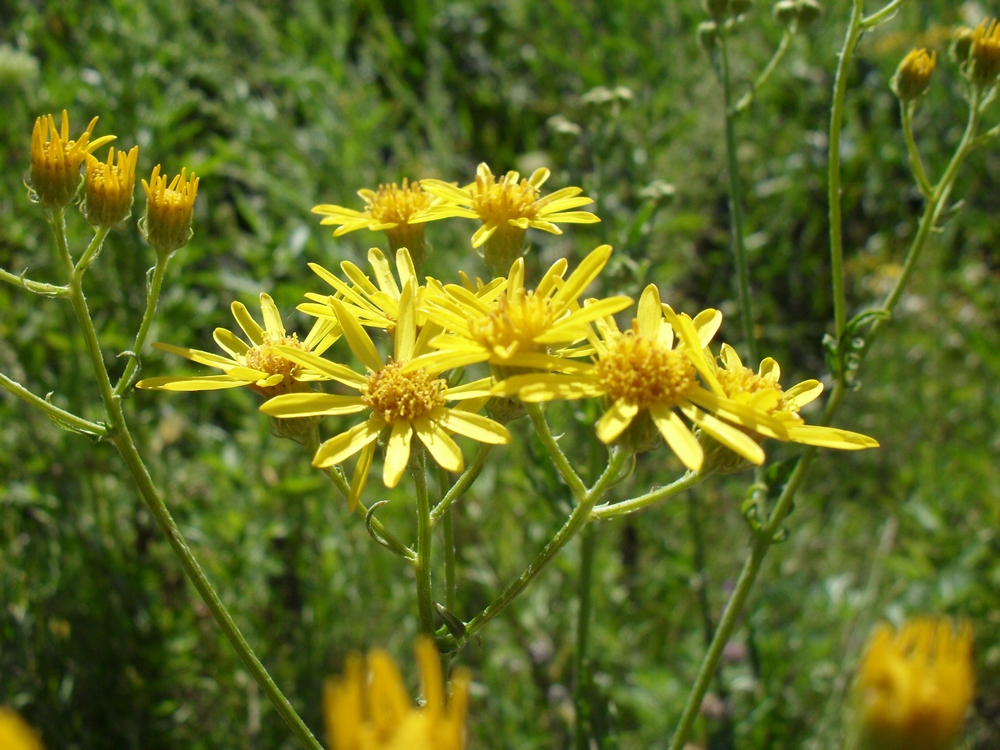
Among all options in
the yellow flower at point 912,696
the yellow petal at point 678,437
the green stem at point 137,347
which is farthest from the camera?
the green stem at point 137,347

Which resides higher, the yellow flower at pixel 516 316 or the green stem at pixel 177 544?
the yellow flower at pixel 516 316

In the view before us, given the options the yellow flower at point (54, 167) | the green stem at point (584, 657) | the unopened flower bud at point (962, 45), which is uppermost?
the unopened flower bud at point (962, 45)

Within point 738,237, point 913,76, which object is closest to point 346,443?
point 738,237

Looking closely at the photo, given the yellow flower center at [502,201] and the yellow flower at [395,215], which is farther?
the yellow flower at [395,215]

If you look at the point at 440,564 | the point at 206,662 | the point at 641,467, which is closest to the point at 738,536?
the point at 641,467

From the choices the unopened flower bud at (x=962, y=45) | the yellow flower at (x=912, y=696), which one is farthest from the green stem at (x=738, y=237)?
the yellow flower at (x=912, y=696)

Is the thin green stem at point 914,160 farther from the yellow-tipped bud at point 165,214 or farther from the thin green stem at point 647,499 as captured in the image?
the yellow-tipped bud at point 165,214
